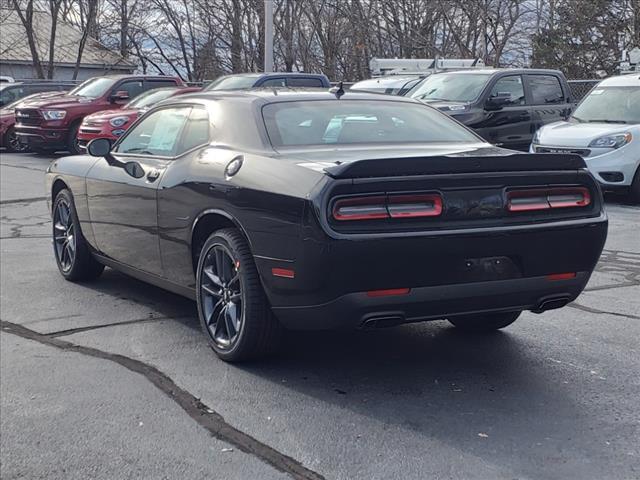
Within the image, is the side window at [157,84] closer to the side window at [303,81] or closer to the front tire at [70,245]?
the side window at [303,81]

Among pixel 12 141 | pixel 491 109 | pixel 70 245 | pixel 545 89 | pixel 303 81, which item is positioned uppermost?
pixel 303 81

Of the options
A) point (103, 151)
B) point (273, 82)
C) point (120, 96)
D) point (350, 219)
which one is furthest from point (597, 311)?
point (120, 96)

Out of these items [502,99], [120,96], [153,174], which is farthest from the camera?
[120,96]

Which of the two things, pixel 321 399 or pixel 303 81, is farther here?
pixel 303 81

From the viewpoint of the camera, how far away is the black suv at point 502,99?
14633 millimetres

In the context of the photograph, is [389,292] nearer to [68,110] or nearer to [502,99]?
[502,99]

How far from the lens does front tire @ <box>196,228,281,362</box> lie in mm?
4969

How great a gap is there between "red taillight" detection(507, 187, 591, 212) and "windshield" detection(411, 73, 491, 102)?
10083 mm

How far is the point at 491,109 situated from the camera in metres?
14.7

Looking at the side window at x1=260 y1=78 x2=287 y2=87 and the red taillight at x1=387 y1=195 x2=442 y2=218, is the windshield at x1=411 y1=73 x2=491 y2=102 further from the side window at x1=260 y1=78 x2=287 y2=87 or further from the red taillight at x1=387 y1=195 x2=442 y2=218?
the red taillight at x1=387 y1=195 x2=442 y2=218

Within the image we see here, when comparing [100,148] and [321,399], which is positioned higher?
[100,148]

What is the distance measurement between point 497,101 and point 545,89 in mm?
1931

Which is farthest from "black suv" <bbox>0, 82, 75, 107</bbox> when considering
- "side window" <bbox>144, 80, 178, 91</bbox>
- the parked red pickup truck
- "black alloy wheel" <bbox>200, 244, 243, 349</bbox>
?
"black alloy wheel" <bbox>200, 244, 243, 349</bbox>

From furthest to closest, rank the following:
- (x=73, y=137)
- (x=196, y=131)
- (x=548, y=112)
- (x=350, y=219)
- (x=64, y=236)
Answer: (x=73, y=137), (x=548, y=112), (x=64, y=236), (x=196, y=131), (x=350, y=219)
